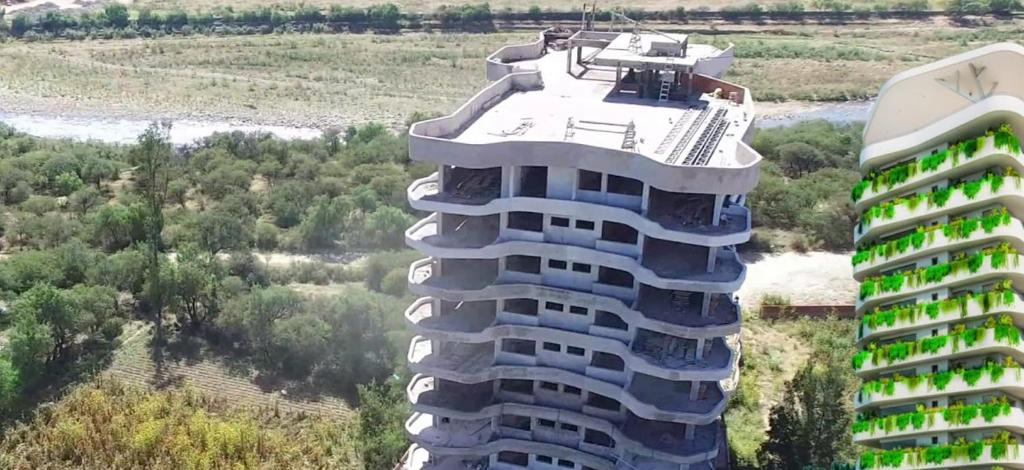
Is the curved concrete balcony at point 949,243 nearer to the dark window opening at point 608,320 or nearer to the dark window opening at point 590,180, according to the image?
the dark window opening at point 608,320

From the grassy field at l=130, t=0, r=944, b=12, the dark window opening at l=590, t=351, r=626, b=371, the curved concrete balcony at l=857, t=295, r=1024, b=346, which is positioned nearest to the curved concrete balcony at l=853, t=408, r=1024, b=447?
the curved concrete balcony at l=857, t=295, r=1024, b=346

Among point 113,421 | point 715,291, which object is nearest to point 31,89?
point 113,421

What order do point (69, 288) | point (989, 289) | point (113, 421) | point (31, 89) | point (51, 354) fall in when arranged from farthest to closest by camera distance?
point (31, 89)
point (69, 288)
point (51, 354)
point (113, 421)
point (989, 289)

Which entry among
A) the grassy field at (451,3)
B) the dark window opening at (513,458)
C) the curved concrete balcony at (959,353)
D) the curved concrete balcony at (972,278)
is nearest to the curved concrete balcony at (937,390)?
the curved concrete balcony at (959,353)

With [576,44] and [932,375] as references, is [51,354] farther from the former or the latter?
[932,375]

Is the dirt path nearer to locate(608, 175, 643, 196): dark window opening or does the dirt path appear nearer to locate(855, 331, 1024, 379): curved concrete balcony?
locate(608, 175, 643, 196): dark window opening

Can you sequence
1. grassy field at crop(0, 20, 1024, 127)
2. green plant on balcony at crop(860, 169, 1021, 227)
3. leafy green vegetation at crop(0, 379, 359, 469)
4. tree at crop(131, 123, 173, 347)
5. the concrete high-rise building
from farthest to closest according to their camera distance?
1. grassy field at crop(0, 20, 1024, 127)
2. tree at crop(131, 123, 173, 347)
3. leafy green vegetation at crop(0, 379, 359, 469)
4. the concrete high-rise building
5. green plant on balcony at crop(860, 169, 1021, 227)

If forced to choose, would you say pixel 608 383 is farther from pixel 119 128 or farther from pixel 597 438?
pixel 119 128
